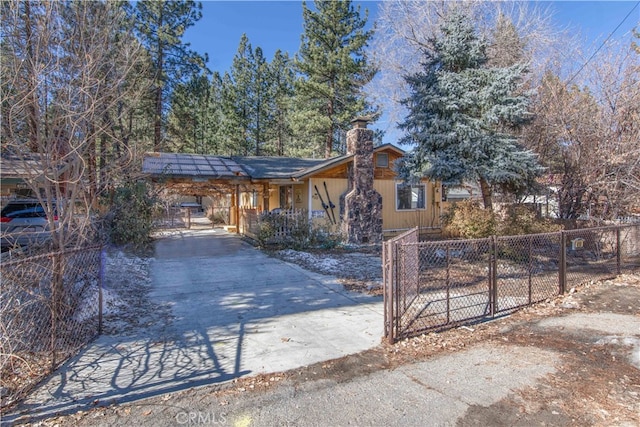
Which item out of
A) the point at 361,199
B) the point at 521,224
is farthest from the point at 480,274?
the point at 361,199

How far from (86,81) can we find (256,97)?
28.8 m

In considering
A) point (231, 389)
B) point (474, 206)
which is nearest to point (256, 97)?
point (474, 206)

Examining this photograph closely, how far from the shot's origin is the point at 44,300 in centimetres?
351

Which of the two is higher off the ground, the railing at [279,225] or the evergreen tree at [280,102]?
the evergreen tree at [280,102]

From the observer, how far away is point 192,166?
14.4m

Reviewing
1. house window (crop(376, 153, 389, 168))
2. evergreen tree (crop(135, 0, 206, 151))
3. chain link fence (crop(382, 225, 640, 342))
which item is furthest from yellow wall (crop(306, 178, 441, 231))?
evergreen tree (crop(135, 0, 206, 151))

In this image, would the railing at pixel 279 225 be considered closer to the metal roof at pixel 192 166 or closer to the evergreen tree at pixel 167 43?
the metal roof at pixel 192 166

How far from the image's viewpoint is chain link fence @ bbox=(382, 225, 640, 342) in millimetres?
4340

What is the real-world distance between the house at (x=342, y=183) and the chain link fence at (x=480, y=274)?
347 cm

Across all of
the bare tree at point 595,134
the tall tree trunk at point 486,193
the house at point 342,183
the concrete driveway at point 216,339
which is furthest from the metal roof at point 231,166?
the concrete driveway at point 216,339

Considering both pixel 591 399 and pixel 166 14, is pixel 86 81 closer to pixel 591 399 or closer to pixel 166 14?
pixel 591 399

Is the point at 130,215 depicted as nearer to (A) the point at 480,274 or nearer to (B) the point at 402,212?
(A) the point at 480,274

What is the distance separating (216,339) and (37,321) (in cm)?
182

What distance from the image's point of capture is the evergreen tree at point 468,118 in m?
A: 9.41
